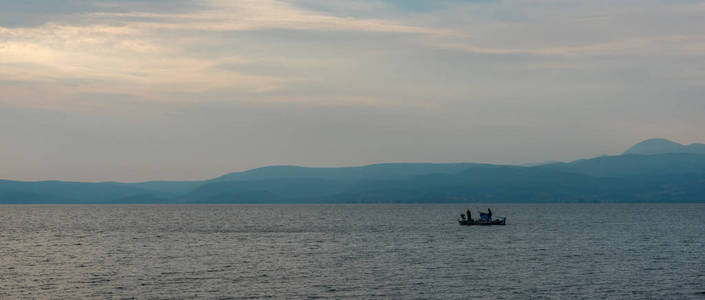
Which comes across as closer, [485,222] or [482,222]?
[485,222]

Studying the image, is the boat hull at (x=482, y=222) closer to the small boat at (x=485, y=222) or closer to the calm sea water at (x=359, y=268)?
the small boat at (x=485, y=222)

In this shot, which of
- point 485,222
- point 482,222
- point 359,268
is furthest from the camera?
point 482,222

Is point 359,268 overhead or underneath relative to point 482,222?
underneath

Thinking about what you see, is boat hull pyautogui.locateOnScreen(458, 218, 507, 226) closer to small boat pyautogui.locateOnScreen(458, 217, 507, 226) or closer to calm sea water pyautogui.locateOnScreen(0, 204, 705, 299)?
small boat pyautogui.locateOnScreen(458, 217, 507, 226)

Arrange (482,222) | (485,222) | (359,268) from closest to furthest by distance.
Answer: (359,268)
(485,222)
(482,222)

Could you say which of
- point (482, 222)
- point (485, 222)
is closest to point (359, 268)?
point (485, 222)

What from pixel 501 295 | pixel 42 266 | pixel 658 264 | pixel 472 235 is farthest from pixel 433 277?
pixel 472 235

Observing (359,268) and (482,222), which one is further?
(482,222)

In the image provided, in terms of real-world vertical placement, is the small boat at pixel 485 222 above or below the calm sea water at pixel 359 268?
above

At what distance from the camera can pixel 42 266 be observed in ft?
231

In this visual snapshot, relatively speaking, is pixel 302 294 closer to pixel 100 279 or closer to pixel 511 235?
pixel 100 279

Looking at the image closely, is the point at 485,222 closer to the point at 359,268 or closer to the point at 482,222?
the point at 482,222

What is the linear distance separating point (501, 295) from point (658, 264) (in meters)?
27.4

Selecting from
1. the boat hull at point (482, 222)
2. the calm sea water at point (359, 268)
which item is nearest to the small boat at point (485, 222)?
the boat hull at point (482, 222)
